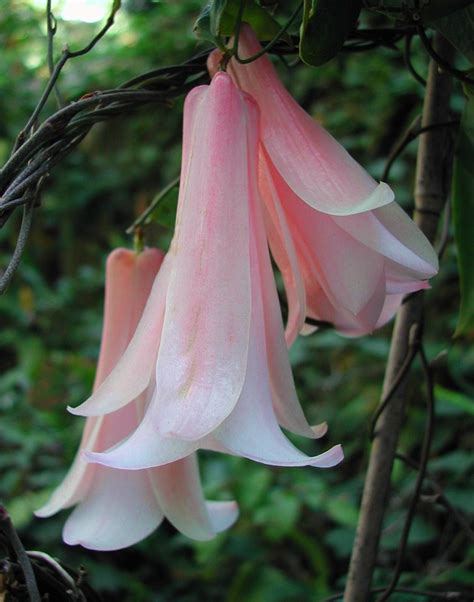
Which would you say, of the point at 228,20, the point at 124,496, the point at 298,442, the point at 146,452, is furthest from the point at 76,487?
the point at 298,442

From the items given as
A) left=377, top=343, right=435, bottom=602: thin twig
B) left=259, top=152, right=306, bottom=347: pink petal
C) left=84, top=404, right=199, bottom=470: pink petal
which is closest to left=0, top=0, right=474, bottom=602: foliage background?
left=377, top=343, right=435, bottom=602: thin twig

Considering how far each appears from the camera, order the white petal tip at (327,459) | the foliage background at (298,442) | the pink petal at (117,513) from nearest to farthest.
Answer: the white petal tip at (327,459)
the pink petal at (117,513)
the foliage background at (298,442)

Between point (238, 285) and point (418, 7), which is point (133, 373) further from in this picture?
A: point (418, 7)

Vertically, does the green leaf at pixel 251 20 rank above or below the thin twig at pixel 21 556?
above

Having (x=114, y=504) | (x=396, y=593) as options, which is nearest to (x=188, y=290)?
(x=114, y=504)

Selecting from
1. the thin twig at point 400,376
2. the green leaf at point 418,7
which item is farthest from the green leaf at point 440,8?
the thin twig at point 400,376

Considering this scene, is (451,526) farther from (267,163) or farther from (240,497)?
(267,163)

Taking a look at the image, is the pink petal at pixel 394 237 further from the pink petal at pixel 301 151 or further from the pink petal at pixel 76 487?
the pink petal at pixel 76 487

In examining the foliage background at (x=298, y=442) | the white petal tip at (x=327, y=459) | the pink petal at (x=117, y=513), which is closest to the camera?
the white petal tip at (x=327, y=459)
